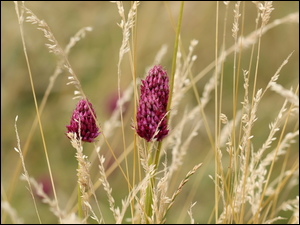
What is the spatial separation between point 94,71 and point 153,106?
1.70 meters

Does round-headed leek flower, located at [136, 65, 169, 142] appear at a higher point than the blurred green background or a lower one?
higher

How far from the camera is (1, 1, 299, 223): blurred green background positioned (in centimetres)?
213

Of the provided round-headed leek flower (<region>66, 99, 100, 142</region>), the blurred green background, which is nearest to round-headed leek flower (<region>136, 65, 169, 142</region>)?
round-headed leek flower (<region>66, 99, 100, 142</region>)

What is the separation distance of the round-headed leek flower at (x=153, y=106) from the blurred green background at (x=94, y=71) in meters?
1.15

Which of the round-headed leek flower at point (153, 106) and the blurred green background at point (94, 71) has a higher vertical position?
the round-headed leek flower at point (153, 106)


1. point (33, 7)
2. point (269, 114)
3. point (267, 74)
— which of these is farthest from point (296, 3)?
point (33, 7)

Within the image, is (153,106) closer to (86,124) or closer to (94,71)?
(86,124)

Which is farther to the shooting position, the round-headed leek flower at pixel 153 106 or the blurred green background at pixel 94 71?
the blurred green background at pixel 94 71

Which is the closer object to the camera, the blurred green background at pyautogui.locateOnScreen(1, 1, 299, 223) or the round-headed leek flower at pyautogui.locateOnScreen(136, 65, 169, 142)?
the round-headed leek flower at pyautogui.locateOnScreen(136, 65, 169, 142)

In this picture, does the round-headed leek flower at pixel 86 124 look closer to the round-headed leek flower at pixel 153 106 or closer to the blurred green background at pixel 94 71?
the round-headed leek flower at pixel 153 106

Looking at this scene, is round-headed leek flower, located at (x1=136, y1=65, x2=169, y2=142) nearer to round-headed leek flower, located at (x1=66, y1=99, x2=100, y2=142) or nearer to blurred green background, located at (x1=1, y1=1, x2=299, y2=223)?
round-headed leek flower, located at (x1=66, y1=99, x2=100, y2=142)

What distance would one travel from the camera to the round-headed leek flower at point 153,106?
84 centimetres

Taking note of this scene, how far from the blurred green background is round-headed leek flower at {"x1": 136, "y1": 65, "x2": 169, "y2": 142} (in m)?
1.15

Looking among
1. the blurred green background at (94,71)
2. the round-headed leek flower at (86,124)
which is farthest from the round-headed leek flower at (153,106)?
the blurred green background at (94,71)
